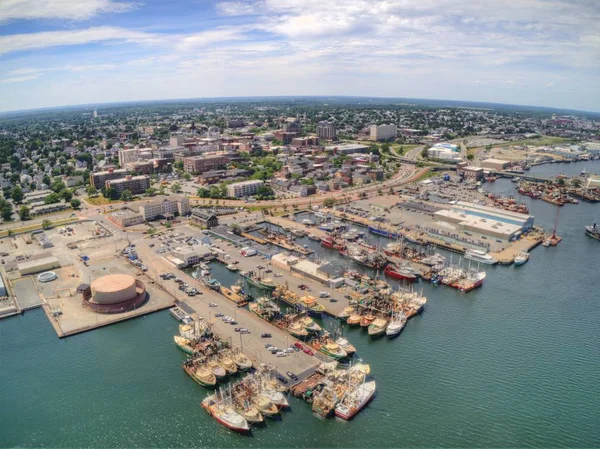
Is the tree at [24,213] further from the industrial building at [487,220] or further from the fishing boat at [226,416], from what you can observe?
the industrial building at [487,220]

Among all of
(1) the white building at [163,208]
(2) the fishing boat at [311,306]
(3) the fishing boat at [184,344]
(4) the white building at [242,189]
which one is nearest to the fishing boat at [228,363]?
(3) the fishing boat at [184,344]

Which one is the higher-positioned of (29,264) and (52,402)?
(29,264)

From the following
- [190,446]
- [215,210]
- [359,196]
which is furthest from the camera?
[359,196]

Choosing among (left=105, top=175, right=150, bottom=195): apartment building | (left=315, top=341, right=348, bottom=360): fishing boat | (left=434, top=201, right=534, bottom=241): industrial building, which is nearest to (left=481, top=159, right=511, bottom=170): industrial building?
(left=434, top=201, right=534, bottom=241): industrial building

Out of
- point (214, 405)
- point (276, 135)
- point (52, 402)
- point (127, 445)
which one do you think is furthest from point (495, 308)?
point (276, 135)

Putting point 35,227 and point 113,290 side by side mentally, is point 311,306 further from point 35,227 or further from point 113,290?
point 35,227

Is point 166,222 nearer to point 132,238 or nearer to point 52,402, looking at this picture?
point 132,238
